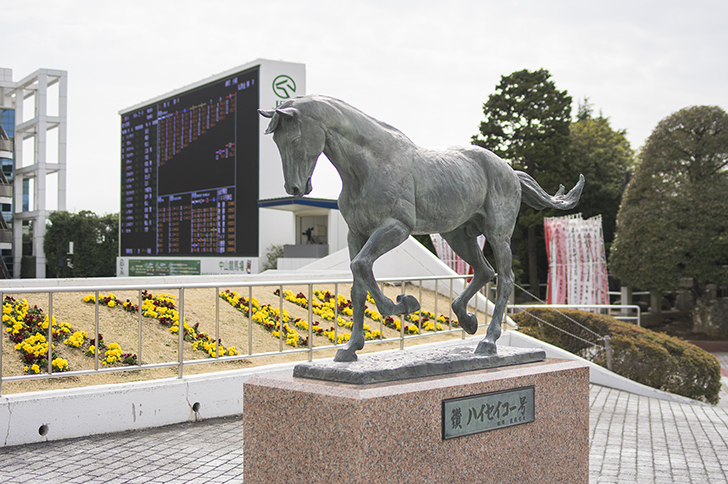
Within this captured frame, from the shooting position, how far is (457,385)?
11.1ft

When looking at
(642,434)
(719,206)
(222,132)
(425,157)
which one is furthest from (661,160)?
(425,157)

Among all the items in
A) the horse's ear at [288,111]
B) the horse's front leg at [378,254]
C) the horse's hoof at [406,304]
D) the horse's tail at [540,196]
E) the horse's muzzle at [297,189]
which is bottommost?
the horse's hoof at [406,304]

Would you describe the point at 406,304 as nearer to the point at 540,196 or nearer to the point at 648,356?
the point at 540,196

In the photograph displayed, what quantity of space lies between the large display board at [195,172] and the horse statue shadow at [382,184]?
14238 mm

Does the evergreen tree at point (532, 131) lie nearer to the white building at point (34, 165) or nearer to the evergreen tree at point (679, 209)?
the evergreen tree at point (679, 209)

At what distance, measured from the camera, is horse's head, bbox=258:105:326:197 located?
128 inches

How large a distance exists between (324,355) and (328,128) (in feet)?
16.8

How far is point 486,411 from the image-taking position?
3.51 metres

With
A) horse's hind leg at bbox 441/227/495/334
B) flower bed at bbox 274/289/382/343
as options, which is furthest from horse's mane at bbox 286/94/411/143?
flower bed at bbox 274/289/382/343

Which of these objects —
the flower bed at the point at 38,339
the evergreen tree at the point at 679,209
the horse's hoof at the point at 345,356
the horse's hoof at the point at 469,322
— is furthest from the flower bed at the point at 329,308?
the evergreen tree at the point at 679,209

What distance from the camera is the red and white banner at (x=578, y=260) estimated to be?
18938 mm

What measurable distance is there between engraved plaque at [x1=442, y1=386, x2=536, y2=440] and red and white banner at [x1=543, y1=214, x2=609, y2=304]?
1615 centimetres

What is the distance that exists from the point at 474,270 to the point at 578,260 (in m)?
16.1

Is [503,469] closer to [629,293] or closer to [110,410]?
[110,410]
